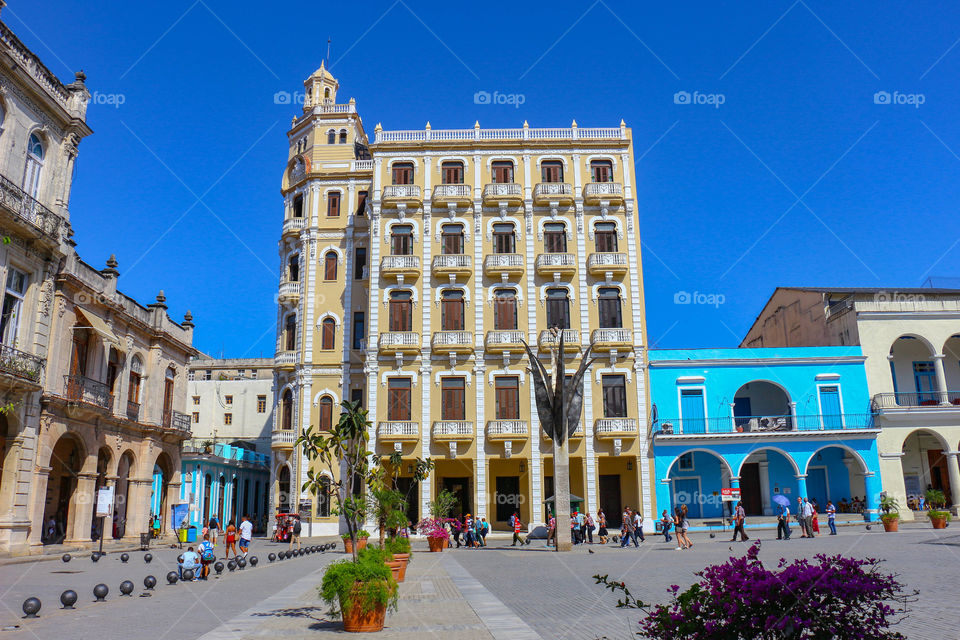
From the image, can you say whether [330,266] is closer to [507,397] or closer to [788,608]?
[507,397]

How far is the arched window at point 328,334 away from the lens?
42906 mm

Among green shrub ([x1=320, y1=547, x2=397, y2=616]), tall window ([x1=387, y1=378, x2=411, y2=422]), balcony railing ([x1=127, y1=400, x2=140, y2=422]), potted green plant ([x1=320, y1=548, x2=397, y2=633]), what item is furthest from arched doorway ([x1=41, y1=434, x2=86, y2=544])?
potted green plant ([x1=320, y1=548, x2=397, y2=633])

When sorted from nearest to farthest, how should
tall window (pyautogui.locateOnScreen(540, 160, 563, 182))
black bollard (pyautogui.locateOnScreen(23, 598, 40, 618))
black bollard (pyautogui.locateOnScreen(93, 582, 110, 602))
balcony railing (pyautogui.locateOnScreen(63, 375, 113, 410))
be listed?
black bollard (pyautogui.locateOnScreen(23, 598, 40, 618)), black bollard (pyautogui.locateOnScreen(93, 582, 110, 602)), balcony railing (pyautogui.locateOnScreen(63, 375, 113, 410)), tall window (pyautogui.locateOnScreen(540, 160, 563, 182))

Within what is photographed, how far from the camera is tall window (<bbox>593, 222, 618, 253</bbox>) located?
4269 cm

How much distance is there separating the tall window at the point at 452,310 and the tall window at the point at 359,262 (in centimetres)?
570

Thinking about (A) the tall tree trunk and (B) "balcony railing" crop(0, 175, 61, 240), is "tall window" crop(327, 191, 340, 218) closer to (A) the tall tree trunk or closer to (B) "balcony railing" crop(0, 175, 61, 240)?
(B) "balcony railing" crop(0, 175, 61, 240)

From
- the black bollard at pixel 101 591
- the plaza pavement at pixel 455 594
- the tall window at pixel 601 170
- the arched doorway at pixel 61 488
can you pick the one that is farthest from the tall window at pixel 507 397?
the black bollard at pixel 101 591

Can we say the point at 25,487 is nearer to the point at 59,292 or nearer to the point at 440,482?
the point at 59,292

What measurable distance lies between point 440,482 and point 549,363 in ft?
30.4

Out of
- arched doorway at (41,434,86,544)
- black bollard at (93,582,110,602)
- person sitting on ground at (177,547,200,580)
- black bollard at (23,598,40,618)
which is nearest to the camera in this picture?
black bollard at (23,598,40,618)

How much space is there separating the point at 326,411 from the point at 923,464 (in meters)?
34.6

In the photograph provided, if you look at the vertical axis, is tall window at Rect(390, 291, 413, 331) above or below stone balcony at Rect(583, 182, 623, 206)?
below

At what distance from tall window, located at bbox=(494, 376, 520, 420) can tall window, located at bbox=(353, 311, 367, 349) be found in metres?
8.57

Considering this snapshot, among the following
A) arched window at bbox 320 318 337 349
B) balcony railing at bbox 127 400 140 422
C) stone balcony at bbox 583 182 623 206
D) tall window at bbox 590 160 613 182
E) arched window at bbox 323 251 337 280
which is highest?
tall window at bbox 590 160 613 182
